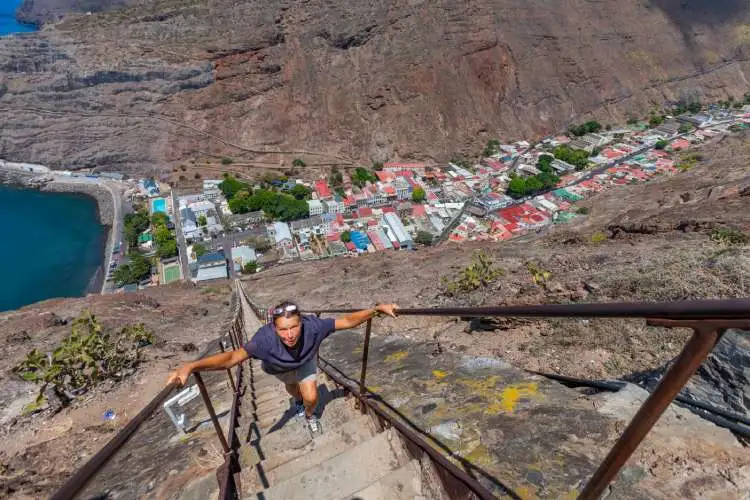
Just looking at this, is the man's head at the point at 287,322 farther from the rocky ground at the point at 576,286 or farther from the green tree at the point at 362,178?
the green tree at the point at 362,178

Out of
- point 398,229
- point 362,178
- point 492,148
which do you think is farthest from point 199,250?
point 492,148

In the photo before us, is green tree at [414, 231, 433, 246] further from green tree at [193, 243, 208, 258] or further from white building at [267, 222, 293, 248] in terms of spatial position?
green tree at [193, 243, 208, 258]

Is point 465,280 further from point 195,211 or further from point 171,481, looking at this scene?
point 195,211

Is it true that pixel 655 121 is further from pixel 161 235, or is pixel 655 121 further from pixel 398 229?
pixel 161 235

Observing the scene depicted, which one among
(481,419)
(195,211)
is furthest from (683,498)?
(195,211)

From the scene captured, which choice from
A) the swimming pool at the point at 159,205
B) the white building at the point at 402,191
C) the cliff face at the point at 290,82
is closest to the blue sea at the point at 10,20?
the cliff face at the point at 290,82

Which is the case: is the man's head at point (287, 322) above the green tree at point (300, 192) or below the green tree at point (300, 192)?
below
